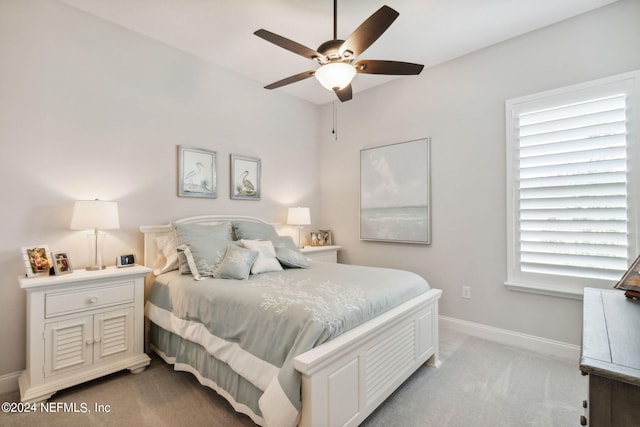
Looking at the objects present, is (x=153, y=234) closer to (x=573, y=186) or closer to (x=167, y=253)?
(x=167, y=253)

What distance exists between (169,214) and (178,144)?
719 mm

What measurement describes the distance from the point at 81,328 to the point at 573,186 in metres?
3.99

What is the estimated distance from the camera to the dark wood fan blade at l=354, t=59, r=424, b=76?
209 cm

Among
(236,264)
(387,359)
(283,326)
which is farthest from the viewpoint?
(236,264)

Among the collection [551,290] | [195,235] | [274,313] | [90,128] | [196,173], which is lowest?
[551,290]

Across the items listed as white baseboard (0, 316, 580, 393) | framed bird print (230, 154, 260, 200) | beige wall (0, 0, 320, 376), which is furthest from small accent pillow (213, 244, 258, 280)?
white baseboard (0, 316, 580, 393)

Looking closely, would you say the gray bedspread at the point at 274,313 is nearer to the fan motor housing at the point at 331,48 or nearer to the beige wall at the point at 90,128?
the beige wall at the point at 90,128

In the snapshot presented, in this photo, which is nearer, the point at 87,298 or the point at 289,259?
the point at 87,298

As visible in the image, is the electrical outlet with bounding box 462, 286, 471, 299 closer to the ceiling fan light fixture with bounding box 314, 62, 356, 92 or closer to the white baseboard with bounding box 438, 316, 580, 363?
the white baseboard with bounding box 438, 316, 580, 363

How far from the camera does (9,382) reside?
7.09 ft

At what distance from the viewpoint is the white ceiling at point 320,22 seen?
7.88ft

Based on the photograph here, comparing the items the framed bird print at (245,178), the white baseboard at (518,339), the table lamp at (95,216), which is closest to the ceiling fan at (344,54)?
the framed bird print at (245,178)

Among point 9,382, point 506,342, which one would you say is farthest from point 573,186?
point 9,382

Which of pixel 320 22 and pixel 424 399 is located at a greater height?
pixel 320 22
